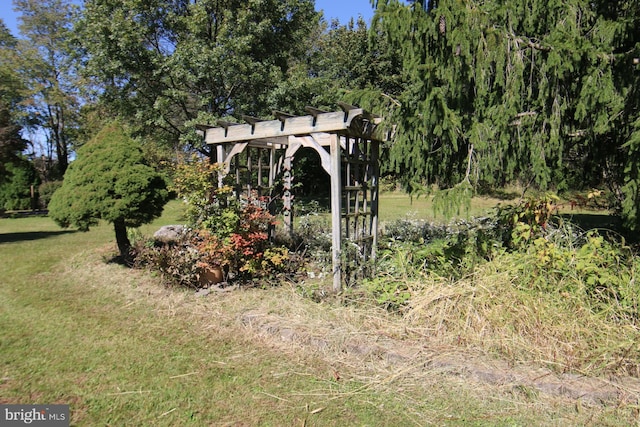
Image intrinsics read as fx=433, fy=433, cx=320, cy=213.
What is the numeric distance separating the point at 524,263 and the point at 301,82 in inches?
396

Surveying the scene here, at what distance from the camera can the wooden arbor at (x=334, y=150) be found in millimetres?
4629

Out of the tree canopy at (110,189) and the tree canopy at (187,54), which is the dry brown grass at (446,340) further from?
the tree canopy at (187,54)

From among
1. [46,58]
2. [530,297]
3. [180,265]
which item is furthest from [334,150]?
[46,58]

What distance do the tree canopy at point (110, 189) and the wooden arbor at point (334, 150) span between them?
99cm

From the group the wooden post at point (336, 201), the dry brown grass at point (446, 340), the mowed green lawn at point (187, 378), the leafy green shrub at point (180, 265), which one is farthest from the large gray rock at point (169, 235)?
the wooden post at point (336, 201)

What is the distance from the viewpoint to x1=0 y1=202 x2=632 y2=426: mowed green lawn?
2465 mm

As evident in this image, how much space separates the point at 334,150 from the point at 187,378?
271cm

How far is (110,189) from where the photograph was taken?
553 centimetres

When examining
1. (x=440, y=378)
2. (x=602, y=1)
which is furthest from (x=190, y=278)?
(x=602, y=1)

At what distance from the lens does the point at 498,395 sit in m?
2.63

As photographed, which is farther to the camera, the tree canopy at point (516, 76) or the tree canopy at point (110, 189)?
the tree canopy at point (110, 189)

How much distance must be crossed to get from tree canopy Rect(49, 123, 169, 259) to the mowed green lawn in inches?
46.5

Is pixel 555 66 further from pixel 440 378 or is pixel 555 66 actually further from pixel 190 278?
pixel 190 278

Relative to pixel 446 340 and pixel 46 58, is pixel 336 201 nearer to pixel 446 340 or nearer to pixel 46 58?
pixel 446 340
